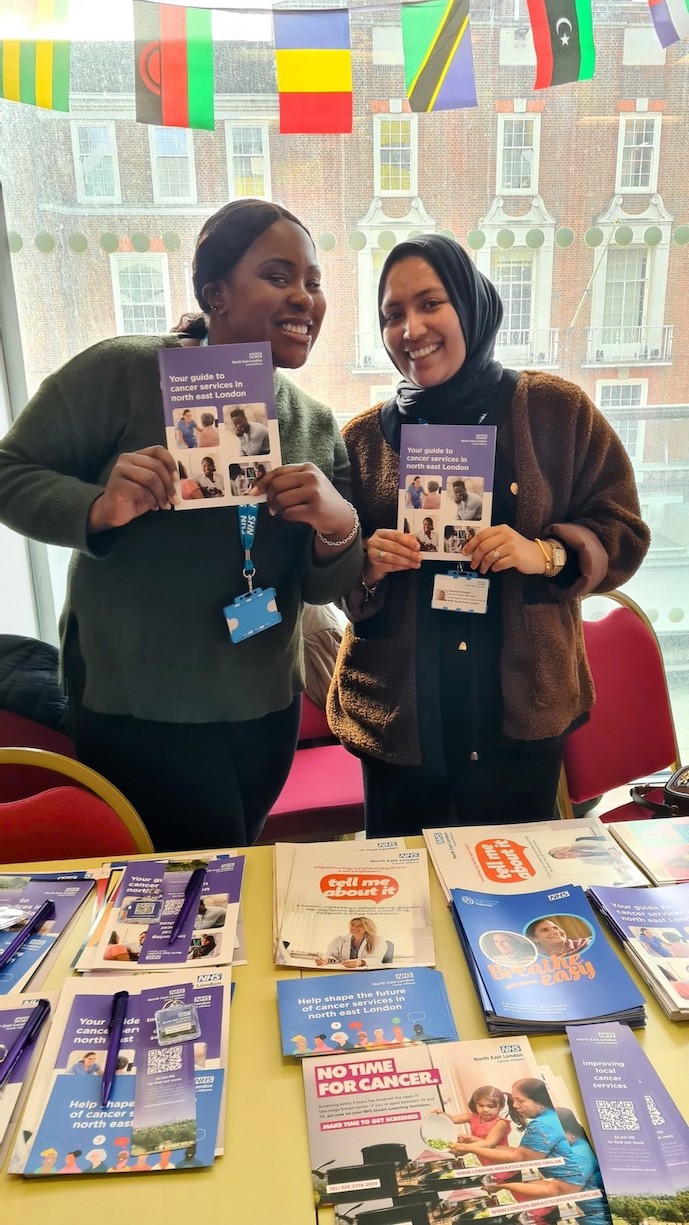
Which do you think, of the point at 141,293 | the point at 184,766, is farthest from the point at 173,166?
the point at 184,766

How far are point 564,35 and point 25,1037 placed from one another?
2097 mm

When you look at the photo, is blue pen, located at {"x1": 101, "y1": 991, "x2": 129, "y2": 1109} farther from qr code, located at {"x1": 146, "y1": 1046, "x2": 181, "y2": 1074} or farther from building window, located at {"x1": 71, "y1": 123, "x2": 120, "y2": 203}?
building window, located at {"x1": 71, "y1": 123, "x2": 120, "y2": 203}

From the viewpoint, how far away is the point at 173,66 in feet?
5.63

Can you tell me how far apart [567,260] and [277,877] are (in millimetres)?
2187

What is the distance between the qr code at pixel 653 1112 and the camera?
2.65ft

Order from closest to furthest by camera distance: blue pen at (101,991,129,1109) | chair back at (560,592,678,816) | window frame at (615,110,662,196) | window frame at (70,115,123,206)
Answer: blue pen at (101,991,129,1109) → chair back at (560,592,678,816) → window frame at (70,115,123,206) → window frame at (615,110,662,196)

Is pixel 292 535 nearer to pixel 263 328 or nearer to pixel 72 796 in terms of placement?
pixel 263 328

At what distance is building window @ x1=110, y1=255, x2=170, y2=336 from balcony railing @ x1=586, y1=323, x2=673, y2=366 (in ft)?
4.52

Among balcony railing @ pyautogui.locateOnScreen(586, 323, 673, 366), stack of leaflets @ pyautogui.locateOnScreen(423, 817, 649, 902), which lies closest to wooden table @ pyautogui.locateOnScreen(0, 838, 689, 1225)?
stack of leaflets @ pyautogui.locateOnScreen(423, 817, 649, 902)

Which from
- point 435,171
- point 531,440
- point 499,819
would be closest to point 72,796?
point 499,819

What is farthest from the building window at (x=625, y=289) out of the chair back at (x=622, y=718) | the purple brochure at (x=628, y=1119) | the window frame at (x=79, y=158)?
the purple brochure at (x=628, y=1119)

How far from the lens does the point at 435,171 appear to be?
8.05 feet

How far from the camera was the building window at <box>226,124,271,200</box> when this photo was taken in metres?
2.38

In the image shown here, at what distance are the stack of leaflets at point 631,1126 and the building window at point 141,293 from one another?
2301 mm
